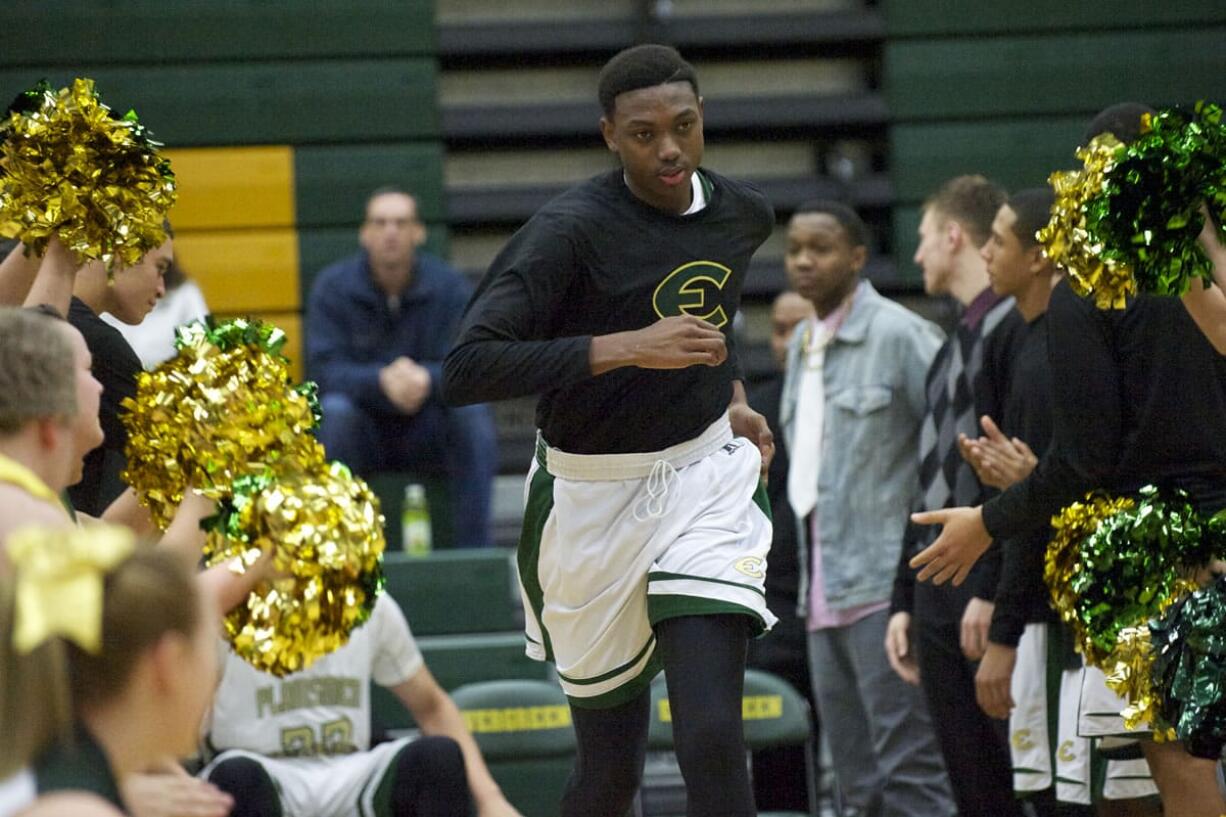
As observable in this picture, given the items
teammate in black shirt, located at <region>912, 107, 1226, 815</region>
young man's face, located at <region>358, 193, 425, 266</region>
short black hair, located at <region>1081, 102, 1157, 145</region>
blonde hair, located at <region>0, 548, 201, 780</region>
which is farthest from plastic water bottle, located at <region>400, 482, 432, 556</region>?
blonde hair, located at <region>0, 548, 201, 780</region>

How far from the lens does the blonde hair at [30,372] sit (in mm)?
2693

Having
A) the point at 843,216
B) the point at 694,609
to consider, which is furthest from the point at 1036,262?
the point at 694,609

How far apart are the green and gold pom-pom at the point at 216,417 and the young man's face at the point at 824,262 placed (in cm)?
286

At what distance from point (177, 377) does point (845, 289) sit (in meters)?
3.14

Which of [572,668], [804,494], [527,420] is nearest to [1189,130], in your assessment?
[572,668]

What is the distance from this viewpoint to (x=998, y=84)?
876 centimetres

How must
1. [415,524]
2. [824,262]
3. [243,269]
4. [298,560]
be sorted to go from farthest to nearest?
1. [243,269]
2. [415,524]
3. [824,262]
4. [298,560]

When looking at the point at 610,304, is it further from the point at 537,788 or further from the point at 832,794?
the point at 832,794

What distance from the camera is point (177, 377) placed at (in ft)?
12.0

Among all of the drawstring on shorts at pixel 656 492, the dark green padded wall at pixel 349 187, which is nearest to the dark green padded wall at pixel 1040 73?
the dark green padded wall at pixel 349 187

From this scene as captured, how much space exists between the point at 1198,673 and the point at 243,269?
18.4ft

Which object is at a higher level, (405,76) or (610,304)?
(405,76)

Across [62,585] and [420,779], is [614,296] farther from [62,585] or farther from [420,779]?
[62,585]

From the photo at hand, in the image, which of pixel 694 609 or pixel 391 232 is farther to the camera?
pixel 391 232
